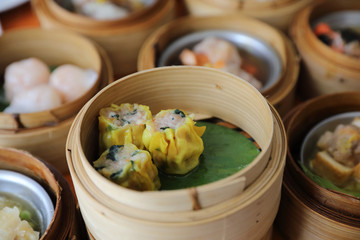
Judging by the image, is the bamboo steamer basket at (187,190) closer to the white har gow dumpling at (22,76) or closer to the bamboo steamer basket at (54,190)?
the bamboo steamer basket at (54,190)

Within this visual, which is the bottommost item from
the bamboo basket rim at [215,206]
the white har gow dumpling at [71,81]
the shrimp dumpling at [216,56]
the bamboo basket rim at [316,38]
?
the white har gow dumpling at [71,81]

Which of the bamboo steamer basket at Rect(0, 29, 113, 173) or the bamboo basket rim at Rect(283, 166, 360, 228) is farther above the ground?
the bamboo steamer basket at Rect(0, 29, 113, 173)

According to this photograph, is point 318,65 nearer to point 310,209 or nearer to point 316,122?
point 316,122

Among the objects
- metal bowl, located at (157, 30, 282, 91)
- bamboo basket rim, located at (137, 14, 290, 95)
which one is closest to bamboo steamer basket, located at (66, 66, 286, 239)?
bamboo basket rim, located at (137, 14, 290, 95)

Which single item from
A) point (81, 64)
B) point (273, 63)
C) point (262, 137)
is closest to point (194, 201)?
point (262, 137)

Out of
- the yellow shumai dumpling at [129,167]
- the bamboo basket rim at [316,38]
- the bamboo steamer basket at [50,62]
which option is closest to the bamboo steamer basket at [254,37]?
the bamboo basket rim at [316,38]

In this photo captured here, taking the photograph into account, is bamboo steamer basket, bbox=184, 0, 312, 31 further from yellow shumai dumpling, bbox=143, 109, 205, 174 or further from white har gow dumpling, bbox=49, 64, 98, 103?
yellow shumai dumpling, bbox=143, 109, 205, 174
